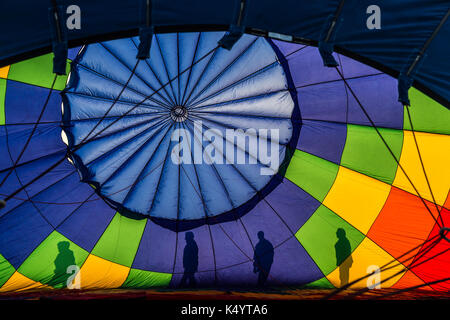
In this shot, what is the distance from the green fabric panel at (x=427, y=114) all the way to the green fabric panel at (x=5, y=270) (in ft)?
18.1

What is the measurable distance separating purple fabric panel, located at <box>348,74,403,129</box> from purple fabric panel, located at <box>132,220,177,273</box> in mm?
3120

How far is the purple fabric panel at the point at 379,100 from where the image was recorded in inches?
170

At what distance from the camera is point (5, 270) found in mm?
4703

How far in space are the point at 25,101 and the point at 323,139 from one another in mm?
3822

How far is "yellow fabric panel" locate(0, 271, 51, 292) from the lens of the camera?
466 cm

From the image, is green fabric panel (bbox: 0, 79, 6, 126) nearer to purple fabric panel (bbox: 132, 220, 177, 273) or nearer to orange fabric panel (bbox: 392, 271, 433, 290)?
purple fabric panel (bbox: 132, 220, 177, 273)

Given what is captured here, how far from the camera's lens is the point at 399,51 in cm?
285

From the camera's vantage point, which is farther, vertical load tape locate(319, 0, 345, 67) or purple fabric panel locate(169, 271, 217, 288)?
purple fabric panel locate(169, 271, 217, 288)

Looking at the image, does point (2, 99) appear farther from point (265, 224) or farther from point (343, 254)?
point (343, 254)

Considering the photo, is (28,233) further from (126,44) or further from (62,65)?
(62,65)

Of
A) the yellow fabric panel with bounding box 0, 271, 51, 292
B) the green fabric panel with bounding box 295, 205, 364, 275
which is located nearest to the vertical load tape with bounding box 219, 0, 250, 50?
the green fabric panel with bounding box 295, 205, 364, 275

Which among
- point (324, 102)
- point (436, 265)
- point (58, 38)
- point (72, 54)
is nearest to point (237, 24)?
point (58, 38)
